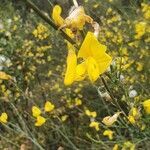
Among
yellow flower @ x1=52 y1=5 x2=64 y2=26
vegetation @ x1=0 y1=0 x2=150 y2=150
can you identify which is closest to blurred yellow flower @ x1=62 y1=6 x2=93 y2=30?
yellow flower @ x1=52 y1=5 x2=64 y2=26

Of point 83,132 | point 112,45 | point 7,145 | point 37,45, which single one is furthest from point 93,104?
point 37,45

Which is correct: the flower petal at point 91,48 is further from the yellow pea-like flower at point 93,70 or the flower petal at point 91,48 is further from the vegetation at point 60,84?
the vegetation at point 60,84

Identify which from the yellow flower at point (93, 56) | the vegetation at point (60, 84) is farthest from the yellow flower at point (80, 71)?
the vegetation at point (60, 84)

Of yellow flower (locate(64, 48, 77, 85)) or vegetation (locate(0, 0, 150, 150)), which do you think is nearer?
yellow flower (locate(64, 48, 77, 85))

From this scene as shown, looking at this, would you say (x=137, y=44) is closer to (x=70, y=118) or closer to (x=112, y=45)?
(x=112, y=45)

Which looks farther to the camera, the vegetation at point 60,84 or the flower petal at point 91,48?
the vegetation at point 60,84

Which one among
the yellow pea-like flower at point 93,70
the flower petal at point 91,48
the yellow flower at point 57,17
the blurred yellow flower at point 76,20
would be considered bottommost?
the yellow pea-like flower at point 93,70

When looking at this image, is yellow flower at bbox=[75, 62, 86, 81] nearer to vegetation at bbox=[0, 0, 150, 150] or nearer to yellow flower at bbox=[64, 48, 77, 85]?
yellow flower at bbox=[64, 48, 77, 85]

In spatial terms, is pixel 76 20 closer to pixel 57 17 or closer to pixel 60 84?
pixel 57 17
